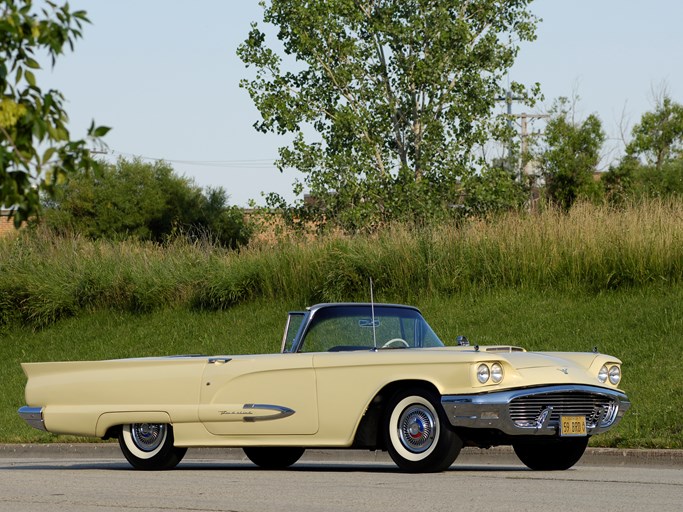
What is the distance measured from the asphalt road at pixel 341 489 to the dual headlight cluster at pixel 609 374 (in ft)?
Result: 2.72

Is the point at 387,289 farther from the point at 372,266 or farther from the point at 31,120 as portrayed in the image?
the point at 31,120

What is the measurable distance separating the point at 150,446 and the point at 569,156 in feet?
135

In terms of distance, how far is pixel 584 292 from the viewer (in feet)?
73.2

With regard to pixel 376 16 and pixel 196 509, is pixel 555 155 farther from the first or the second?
pixel 196 509

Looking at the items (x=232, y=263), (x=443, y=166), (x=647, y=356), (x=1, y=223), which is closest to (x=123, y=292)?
(x=232, y=263)

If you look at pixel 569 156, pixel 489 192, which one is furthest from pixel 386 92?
pixel 569 156

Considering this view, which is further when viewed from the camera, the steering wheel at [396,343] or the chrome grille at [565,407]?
the steering wheel at [396,343]

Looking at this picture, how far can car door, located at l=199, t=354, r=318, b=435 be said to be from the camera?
1112cm

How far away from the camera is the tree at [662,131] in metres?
56.4

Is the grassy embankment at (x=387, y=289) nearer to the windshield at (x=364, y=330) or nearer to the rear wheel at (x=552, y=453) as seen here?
the rear wheel at (x=552, y=453)

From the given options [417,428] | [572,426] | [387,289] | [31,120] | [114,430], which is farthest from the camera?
[387,289]

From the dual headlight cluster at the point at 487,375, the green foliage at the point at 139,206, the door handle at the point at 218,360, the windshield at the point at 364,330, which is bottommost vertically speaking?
the dual headlight cluster at the point at 487,375

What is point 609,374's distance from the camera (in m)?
11.3

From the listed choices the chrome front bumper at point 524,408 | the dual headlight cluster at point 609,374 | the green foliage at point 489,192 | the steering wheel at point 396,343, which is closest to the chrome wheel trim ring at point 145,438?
the steering wheel at point 396,343
